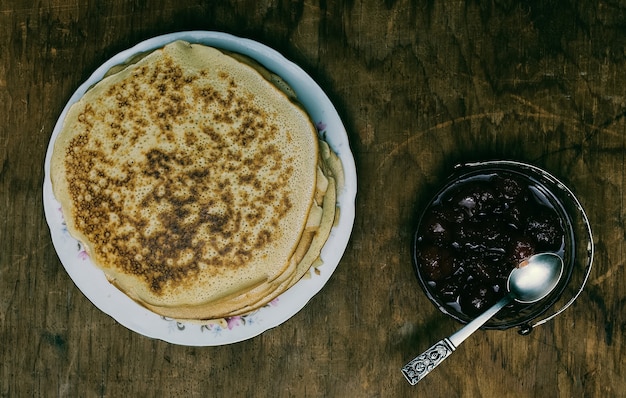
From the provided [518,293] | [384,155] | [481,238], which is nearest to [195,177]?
[384,155]

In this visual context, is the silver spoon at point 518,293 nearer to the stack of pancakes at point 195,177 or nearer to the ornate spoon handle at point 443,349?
the ornate spoon handle at point 443,349

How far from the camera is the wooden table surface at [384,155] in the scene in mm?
1584

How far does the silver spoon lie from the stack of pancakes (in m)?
0.41

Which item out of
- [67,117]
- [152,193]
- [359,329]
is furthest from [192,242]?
[359,329]

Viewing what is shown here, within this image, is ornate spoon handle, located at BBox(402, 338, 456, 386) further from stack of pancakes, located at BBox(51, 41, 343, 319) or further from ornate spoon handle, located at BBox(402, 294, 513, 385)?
stack of pancakes, located at BBox(51, 41, 343, 319)

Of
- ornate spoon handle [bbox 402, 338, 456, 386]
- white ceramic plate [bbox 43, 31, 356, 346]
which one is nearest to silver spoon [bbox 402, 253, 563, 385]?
ornate spoon handle [bbox 402, 338, 456, 386]

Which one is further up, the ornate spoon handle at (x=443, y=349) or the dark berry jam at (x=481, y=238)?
the dark berry jam at (x=481, y=238)

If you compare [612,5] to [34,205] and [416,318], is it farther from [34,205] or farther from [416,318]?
[34,205]

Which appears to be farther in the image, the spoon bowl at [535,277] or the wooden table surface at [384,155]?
the wooden table surface at [384,155]

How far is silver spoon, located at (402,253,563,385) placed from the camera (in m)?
1.39

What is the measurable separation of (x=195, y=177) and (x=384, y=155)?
0.52 m

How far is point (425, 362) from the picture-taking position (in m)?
1.46

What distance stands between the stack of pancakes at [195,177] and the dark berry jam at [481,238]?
12.3 inches

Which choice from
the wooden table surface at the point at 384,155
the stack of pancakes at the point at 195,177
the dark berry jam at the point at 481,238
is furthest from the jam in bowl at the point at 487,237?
the stack of pancakes at the point at 195,177
